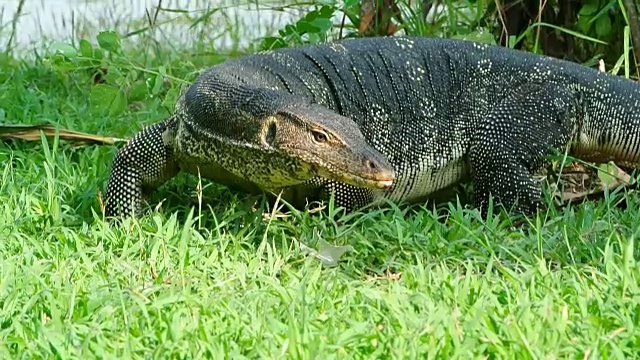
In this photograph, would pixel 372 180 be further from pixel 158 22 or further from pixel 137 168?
pixel 158 22

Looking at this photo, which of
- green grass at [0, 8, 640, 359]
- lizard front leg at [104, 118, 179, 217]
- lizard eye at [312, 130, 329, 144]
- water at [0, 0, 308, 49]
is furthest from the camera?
water at [0, 0, 308, 49]

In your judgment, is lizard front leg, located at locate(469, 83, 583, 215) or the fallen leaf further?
lizard front leg, located at locate(469, 83, 583, 215)

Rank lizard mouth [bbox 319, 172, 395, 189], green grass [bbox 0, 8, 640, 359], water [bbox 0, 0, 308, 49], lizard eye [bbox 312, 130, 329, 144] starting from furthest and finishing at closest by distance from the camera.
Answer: water [bbox 0, 0, 308, 49] → lizard eye [bbox 312, 130, 329, 144] → lizard mouth [bbox 319, 172, 395, 189] → green grass [bbox 0, 8, 640, 359]

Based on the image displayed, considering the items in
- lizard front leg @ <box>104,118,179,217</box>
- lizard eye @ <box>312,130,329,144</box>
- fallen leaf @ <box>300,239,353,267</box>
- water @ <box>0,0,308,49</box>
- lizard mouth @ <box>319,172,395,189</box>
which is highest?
lizard eye @ <box>312,130,329,144</box>

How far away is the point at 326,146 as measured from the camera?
4035 millimetres

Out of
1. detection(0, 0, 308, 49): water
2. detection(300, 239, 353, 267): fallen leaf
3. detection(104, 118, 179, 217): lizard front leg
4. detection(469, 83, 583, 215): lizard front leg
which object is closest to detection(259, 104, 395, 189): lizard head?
detection(300, 239, 353, 267): fallen leaf

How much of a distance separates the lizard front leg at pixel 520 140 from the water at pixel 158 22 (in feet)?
10.8

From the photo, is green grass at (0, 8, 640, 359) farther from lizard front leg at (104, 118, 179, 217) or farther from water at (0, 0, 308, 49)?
water at (0, 0, 308, 49)

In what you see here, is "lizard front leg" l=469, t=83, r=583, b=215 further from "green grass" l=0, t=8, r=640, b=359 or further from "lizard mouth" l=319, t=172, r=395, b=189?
"lizard mouth" l=319, t=172, r=395, b=189

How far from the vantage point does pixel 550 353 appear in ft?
9.75

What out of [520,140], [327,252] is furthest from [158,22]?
[327,252]

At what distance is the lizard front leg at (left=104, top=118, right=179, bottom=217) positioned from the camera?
4711 millimetres

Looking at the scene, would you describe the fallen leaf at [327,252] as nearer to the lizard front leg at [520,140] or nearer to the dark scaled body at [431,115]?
the dark scaled body at [431,115]

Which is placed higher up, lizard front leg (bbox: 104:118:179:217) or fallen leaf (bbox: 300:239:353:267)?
fallen leaf (bbox: 300:239:353:267)
